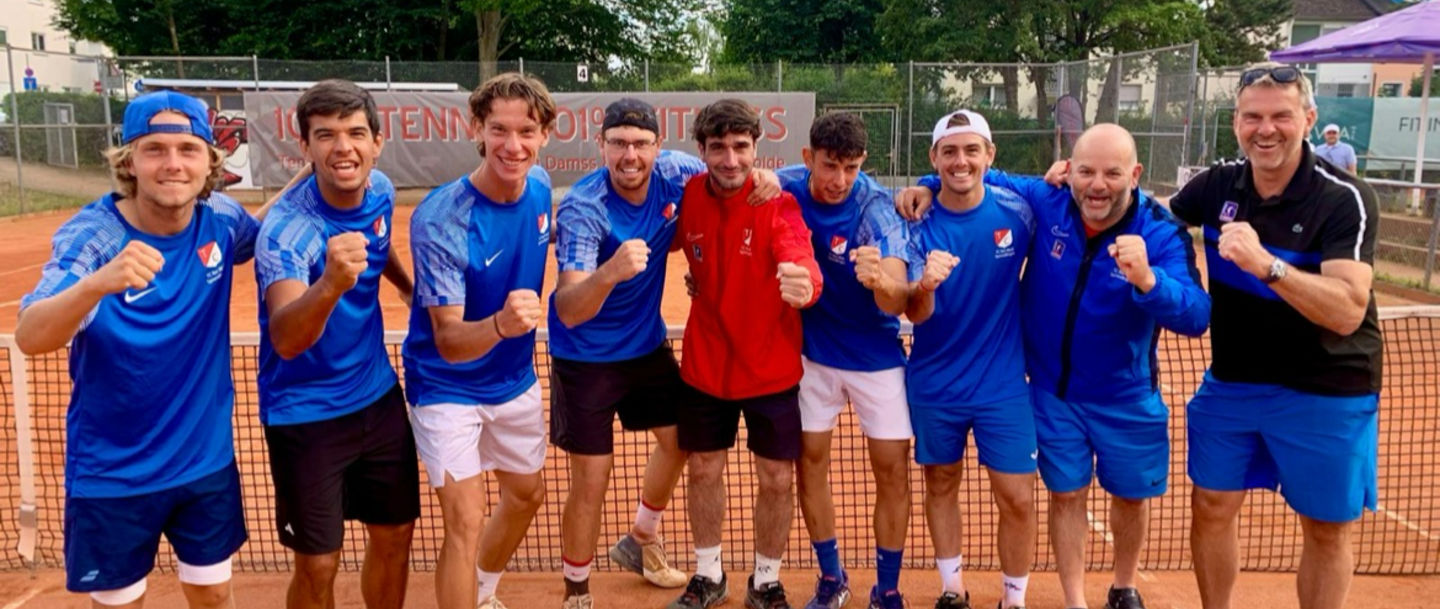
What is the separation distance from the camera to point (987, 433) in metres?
4.30

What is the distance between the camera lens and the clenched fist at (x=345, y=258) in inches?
127

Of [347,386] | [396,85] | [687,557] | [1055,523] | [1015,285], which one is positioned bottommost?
[687,557]

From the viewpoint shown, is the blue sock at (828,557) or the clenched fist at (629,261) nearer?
the clenched fist at (629,261)

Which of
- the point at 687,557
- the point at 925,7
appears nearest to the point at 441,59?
the point at 925,7

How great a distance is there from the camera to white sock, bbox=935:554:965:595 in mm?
4555

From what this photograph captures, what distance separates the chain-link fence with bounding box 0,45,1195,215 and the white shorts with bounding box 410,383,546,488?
1681cm

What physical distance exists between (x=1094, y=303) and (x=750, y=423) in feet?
5.27

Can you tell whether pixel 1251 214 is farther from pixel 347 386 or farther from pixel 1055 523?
pixel 347 386

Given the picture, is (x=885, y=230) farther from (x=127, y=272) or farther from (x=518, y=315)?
(x=127, y=272)

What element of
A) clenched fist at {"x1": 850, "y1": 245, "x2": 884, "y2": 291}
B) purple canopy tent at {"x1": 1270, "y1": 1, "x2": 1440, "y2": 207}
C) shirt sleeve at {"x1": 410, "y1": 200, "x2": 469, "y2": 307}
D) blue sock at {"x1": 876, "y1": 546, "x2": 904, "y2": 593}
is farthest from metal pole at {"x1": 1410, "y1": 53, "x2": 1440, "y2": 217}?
shirt sleeve at {"x1": 410, "y1": 200, "x2": 469, "y2": 307}

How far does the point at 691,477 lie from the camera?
4.68m

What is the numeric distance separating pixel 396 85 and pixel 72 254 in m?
20.2

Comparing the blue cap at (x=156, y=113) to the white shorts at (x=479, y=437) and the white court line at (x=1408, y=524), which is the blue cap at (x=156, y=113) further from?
the white court line at (x=1408, y=524)

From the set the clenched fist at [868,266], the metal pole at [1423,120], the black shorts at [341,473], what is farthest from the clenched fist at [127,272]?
the metal pole at [1423,120]
